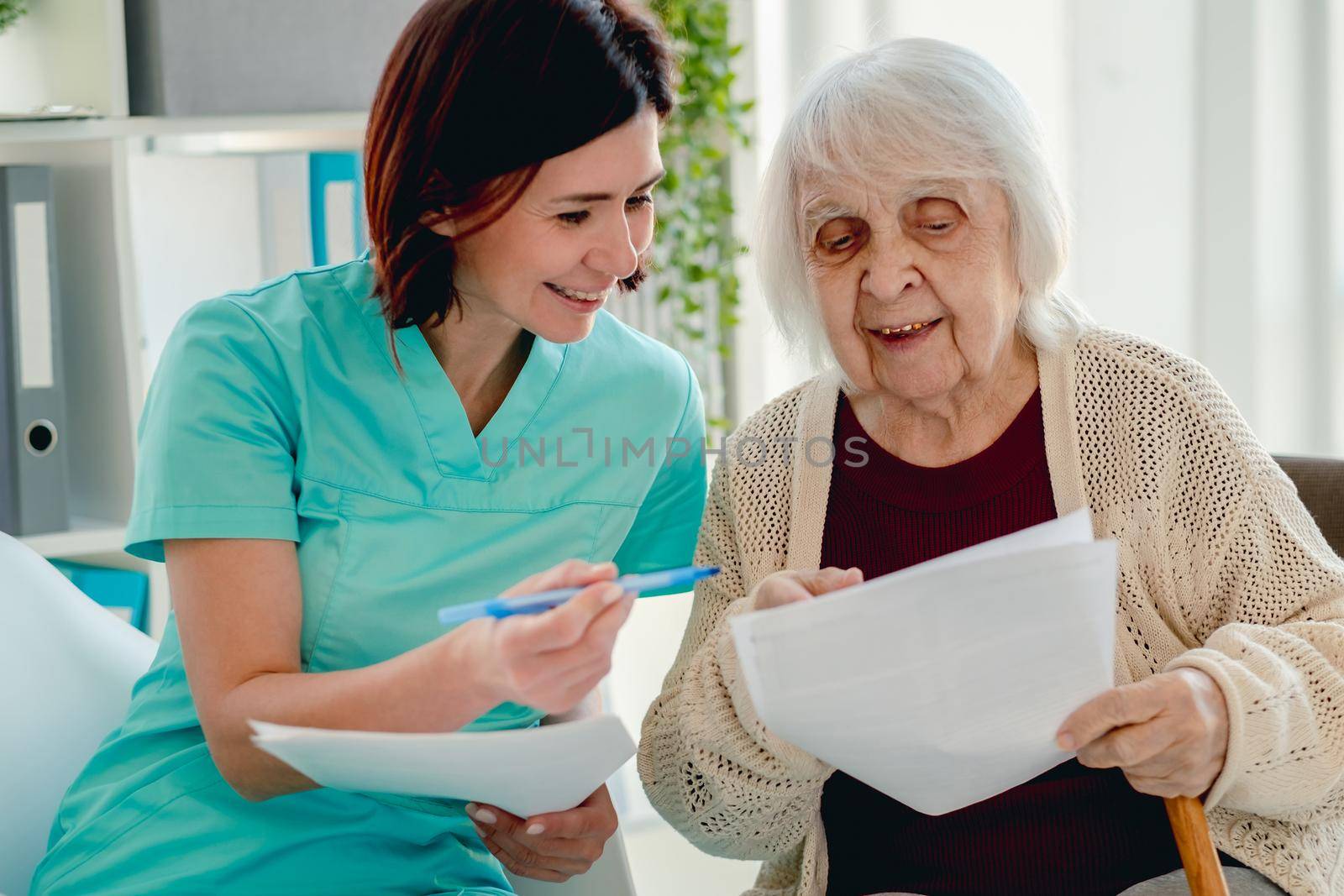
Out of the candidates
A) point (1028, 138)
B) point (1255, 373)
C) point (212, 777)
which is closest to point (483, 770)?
point (212, 777)

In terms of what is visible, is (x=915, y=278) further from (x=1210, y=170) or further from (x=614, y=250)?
(x=1210, y=170)

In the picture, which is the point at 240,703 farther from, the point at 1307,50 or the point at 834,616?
the point at 1307,50

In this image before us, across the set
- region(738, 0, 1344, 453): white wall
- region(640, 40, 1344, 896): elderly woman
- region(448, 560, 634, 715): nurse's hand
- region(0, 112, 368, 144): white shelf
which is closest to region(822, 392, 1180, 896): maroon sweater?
region(640, 40, 1344, 896): elderly woman

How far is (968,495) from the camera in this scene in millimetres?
Result: 1226

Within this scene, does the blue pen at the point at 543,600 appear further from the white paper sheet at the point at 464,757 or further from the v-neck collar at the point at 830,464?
the v-neck collar at the point at 830,464

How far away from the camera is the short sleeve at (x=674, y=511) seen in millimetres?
1350

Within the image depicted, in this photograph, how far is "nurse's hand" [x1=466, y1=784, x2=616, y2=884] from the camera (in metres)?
1.12

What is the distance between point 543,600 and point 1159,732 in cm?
41

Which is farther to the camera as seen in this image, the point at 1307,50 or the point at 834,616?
the point at 1307,50

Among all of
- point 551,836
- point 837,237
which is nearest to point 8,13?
point 837,237

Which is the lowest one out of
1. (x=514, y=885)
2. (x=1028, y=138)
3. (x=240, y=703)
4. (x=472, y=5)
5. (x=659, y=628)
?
(x=514, y=885)

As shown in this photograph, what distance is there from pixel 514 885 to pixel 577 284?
1.86 ft

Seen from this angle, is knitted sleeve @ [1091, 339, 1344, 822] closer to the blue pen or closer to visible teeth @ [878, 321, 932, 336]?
visible teeth @ [878, 321, 932, 336]

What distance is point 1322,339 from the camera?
2.04m
